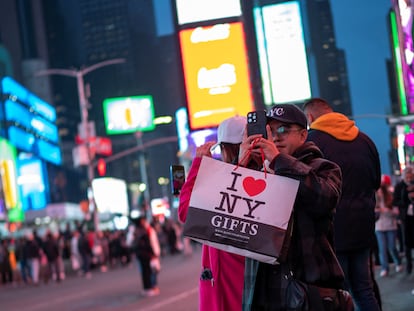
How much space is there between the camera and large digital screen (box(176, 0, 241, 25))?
92.2 feet

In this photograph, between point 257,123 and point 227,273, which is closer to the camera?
point 257,123

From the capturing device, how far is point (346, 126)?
6.65 m

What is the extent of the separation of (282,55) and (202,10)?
3297 millimetres

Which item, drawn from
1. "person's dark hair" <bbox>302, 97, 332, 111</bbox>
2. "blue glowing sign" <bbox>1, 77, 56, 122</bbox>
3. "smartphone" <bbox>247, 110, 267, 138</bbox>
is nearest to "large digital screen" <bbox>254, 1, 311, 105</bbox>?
"person's dark hair" <bbox>302, 97, 332, 111</bbox>

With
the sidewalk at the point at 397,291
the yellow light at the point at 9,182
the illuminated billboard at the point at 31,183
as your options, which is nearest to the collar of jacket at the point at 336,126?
the sidewalk at the point at 397,291

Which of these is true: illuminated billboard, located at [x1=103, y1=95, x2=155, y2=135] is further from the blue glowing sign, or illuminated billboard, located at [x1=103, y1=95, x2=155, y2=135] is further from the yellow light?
the blue glowing sign

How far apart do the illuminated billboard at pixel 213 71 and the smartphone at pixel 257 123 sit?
24.3 m

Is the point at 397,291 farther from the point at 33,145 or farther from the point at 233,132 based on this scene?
the point at 33,145

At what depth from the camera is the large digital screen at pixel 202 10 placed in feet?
92.2

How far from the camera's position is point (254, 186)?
4086 mm

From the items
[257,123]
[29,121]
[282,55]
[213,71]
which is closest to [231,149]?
[257,123]

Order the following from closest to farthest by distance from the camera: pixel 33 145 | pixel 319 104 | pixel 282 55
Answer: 1. pixel 319 104
2. pixel 282 55
3. pixel 33 145

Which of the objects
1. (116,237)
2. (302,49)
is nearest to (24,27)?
(116,237)

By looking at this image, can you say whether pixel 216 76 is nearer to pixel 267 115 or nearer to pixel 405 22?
pixel 405 22
